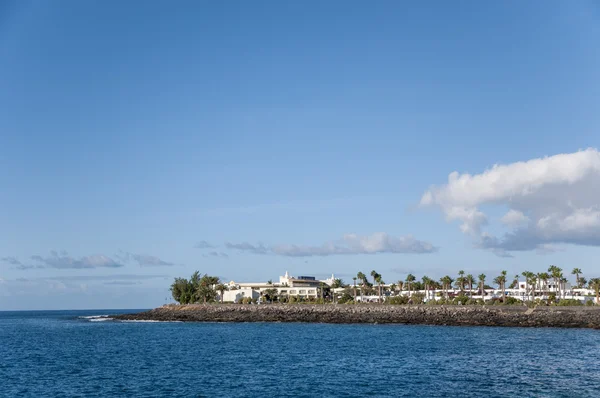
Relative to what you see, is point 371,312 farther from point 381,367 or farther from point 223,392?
point 223,392

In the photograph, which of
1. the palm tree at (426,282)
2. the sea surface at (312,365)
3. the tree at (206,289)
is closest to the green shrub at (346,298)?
the palm tree at (426,282)

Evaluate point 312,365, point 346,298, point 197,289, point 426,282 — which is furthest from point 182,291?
point 312,365

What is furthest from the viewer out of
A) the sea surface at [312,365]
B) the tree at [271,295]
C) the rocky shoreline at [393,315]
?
the tree at [271,295]

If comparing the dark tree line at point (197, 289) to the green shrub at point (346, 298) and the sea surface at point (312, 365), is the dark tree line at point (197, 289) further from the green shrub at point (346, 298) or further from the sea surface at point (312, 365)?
the sea surface at point (312, 365)

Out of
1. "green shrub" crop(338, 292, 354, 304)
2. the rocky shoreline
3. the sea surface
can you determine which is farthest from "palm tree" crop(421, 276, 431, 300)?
the sea surface

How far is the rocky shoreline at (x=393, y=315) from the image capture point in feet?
362

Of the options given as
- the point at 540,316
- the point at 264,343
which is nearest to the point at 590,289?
the point at 540,316

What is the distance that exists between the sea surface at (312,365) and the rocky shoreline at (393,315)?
613 inches

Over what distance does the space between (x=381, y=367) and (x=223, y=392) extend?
60.6ft

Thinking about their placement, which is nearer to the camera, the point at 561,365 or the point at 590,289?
the point at 561,365

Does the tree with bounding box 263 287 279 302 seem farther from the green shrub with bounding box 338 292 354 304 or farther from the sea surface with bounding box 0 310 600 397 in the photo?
the sea surface with bounding box 0 310 600 397

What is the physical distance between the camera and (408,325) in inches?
4616

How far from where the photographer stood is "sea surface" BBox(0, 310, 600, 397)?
4659 centimetres

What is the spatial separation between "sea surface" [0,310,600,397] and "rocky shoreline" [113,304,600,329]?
1558cm
